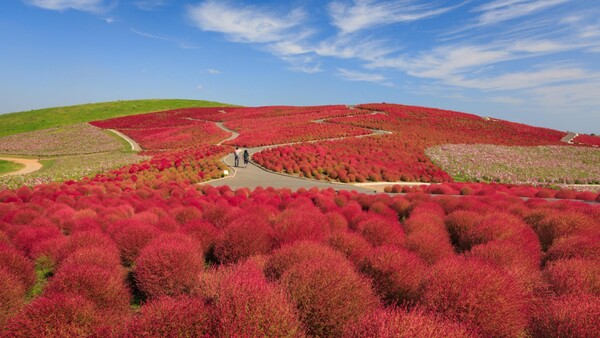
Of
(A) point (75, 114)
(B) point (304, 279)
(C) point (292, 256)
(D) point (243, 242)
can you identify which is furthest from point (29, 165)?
(A) point (75, 114)

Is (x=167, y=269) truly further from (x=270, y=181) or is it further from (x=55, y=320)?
(x=270, y=181)

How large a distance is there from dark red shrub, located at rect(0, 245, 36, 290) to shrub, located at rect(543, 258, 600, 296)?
8.06 m

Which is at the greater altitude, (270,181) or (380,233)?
(380,233)

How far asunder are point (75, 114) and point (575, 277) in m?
103

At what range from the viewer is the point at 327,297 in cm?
380

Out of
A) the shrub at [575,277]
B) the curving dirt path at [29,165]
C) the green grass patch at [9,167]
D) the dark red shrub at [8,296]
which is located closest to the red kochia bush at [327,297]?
the shrub at [575,277]

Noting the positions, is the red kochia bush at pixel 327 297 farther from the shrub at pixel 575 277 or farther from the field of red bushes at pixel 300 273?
the shrub at pixel 575 277

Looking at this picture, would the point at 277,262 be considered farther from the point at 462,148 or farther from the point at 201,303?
the point at 462,148

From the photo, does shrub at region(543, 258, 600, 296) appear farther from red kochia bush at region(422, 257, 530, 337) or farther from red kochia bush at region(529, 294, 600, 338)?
red kochia bush at region(422, 257, 530, 337)

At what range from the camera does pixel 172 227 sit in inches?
324

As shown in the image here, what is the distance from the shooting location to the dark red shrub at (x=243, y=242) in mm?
6602

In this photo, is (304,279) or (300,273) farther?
(300,273)

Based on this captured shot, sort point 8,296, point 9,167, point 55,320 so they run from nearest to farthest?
point 55,320
point 8,296
point 9,167

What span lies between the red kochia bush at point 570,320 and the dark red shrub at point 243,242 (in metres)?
4.36
